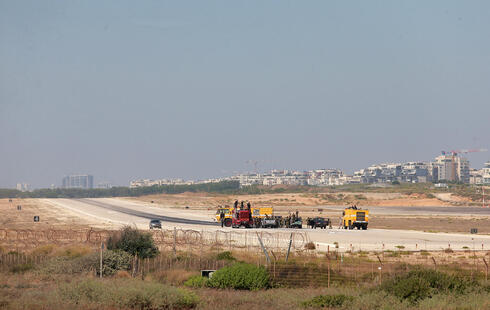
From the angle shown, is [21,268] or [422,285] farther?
[21,268]

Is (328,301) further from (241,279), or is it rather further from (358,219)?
(358,219)

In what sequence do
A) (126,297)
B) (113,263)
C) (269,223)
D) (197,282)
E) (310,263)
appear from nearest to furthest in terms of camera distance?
(126,297) → (197,282) → (113,263) → (310,263) → (269,223)

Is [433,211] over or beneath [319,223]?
beneath

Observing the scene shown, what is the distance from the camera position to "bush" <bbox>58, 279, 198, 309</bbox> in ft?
73.0

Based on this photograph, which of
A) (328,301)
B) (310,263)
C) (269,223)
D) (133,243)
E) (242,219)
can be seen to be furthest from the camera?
(269,223)

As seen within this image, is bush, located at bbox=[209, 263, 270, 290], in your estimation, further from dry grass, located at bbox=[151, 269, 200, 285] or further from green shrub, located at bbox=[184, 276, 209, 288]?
dry grass, located at bbox=[151, 269, 200, 285]

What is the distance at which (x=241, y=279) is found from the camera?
2733 centimetres

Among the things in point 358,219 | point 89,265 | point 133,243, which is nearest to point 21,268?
point 89,265

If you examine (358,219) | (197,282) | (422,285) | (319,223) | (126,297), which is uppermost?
(422,285)

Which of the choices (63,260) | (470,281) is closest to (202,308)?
(470,281)

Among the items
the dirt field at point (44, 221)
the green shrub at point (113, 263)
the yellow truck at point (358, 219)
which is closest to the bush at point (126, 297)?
the green shrub at point (113, 263)

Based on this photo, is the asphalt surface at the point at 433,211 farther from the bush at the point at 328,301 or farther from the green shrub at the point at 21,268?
the bush at the point at 328,301

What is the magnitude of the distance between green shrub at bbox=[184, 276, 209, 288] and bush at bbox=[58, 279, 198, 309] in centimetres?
438

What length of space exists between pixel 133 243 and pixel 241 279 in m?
11.3
